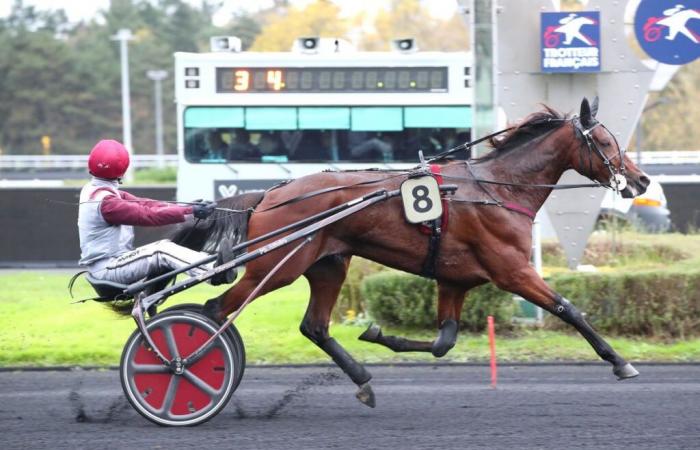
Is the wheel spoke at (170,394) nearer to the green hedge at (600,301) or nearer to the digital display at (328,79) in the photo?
the green hedge at (600,301)

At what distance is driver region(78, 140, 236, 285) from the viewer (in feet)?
20.5

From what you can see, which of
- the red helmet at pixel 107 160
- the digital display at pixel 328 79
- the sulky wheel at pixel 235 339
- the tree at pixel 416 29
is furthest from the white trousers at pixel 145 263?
the tree at pixel 416 29

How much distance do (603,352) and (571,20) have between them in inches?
175

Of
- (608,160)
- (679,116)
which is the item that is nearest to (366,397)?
(608,160)

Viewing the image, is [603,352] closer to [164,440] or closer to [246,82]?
[164,440]

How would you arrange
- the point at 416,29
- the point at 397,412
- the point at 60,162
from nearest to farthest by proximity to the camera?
the point at 397,412, the point at 60,162, the point at 416,29

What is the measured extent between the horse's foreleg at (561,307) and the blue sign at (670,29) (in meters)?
4.16

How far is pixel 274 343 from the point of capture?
9422mm

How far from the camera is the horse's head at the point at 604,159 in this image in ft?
23.2

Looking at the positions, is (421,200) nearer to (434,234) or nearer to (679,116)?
(434,234)

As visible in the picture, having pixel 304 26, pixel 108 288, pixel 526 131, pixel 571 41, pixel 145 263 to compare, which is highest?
pixel 304 26

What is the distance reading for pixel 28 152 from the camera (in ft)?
166

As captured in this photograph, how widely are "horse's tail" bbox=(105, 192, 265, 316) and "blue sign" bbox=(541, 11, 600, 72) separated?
4.30m

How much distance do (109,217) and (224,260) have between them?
707mm
